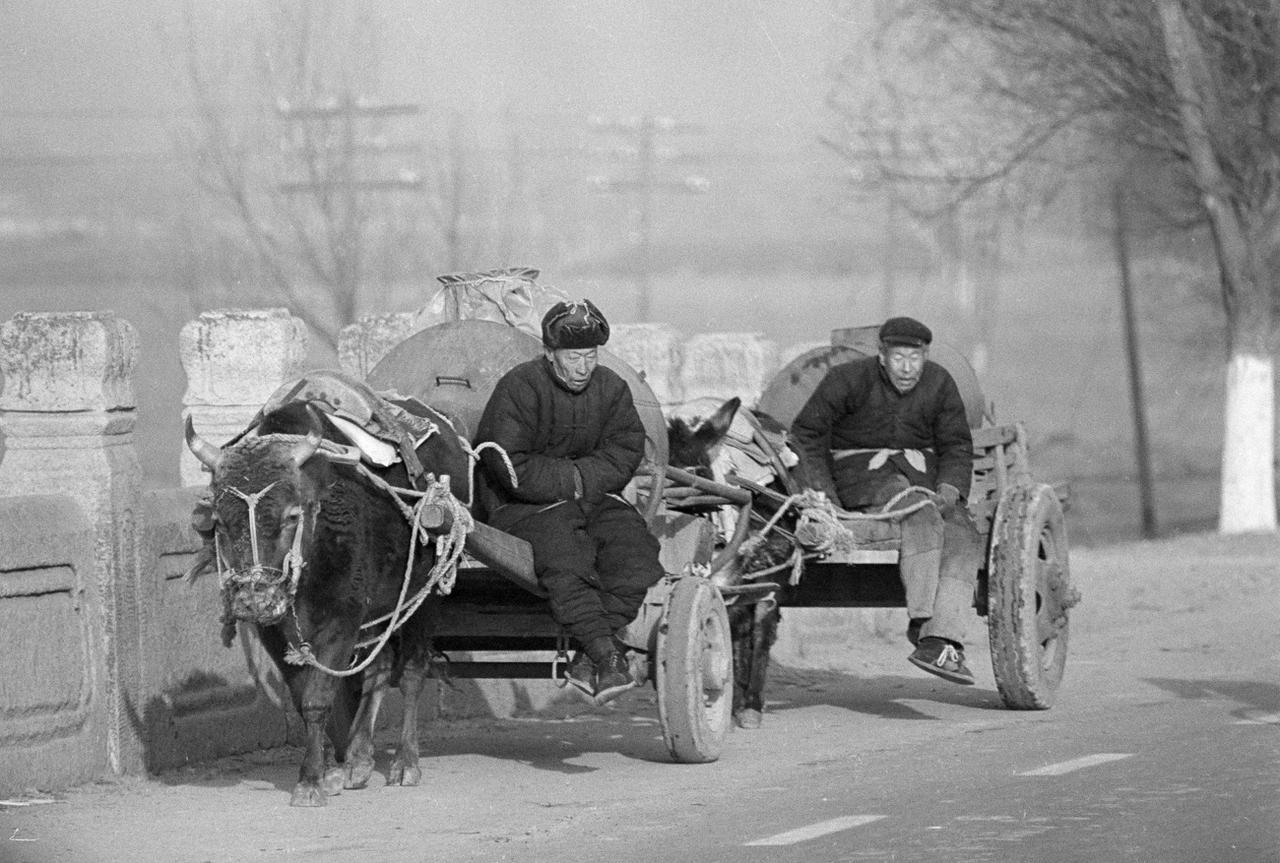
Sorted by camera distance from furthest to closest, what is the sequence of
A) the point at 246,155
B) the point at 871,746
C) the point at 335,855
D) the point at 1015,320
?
the point at 1015,320 < the point at 246,155 < the point at 871,746 < the point at 335,855

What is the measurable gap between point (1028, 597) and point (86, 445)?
16.2ft

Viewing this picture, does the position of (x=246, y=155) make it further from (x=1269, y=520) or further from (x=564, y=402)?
(x=564, y=402)

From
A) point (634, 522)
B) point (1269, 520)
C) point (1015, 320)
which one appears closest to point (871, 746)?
point (634, 522)

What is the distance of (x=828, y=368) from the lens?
13.4 m

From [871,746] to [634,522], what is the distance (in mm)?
2161

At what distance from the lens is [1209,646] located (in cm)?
1627

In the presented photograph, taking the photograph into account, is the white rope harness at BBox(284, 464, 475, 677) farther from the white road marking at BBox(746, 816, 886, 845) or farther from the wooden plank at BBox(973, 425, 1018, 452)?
the wooden plank at BBox(973, 425, 1018, 452)

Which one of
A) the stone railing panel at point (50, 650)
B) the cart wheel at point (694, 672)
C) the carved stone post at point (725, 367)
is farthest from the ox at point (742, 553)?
the carved stone post at point (725, 367)

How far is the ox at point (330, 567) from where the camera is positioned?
9133 mm

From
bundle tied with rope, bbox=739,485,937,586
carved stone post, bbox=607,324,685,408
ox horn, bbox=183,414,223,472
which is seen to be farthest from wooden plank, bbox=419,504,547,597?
carved stone post, bbox=607,324,685,408

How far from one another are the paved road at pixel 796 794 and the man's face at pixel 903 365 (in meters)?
1.86

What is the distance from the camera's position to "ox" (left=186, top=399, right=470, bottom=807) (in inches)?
360

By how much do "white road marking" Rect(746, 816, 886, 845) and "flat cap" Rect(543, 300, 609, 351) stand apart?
2.43 m

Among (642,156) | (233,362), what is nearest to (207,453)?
(233,362)
